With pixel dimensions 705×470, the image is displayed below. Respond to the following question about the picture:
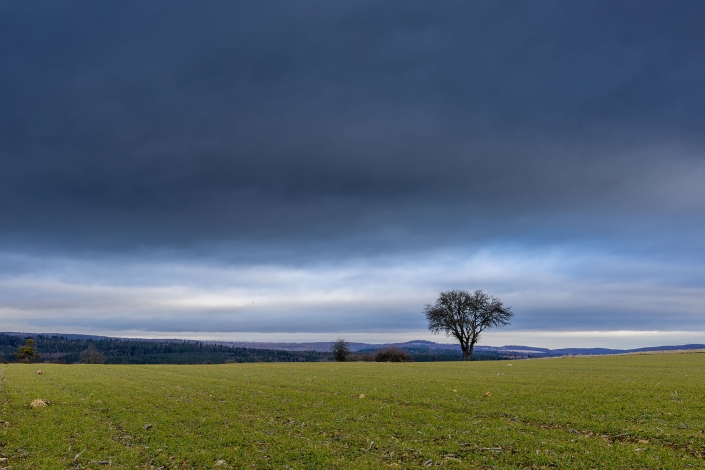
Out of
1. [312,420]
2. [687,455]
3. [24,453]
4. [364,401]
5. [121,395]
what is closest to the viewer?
[687,455]

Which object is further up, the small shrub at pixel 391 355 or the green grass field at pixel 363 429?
the green grass field at pixel 363 429

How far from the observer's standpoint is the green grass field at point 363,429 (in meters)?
12.4

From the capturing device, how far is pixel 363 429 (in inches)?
638

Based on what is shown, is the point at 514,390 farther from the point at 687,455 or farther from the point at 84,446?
the point at 84,446

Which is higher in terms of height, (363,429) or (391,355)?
(363,429)

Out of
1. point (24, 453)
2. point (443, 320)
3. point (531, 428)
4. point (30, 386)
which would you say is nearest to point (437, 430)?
point (531, 428)

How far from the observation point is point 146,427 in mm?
16562

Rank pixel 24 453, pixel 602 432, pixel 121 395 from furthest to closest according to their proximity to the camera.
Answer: pixel 121 395 → pixel 602 432 → pixel 24 453

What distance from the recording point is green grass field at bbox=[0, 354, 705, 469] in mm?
12414

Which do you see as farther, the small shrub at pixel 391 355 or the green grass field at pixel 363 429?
the small shrub at pixel 391 355

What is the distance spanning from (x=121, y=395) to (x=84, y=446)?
40.8ft

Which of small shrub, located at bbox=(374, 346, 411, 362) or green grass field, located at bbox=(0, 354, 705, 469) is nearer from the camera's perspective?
green grass field, located at bbox=(0, 354, 705, 469)

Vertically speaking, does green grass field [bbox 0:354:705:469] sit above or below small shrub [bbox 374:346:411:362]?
above

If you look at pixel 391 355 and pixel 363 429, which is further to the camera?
pixel 391 355
